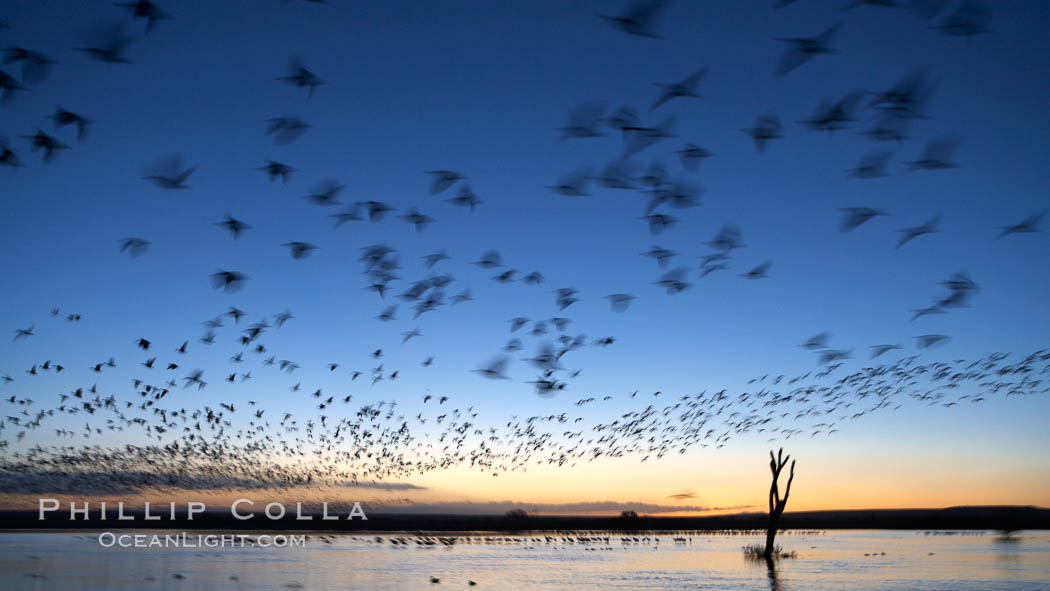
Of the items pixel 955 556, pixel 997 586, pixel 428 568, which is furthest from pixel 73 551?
pixel 955 556

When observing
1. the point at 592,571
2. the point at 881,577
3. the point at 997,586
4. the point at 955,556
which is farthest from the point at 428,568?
the point at 955,556

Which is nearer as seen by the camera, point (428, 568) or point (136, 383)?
point (136, 383)

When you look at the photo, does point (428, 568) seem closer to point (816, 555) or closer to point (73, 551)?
point (73, 551)

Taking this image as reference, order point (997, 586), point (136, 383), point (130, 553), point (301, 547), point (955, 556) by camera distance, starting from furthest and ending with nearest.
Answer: point (301, 547)
point (955, 556)
point (130, 553)
point (997, 586)
point (136, 383)

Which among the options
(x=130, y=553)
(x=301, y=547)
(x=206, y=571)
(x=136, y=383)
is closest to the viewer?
(x=136, y=383)

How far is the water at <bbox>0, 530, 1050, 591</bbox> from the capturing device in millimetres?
27500

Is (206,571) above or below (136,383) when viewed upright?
below

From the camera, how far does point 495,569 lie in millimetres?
34125

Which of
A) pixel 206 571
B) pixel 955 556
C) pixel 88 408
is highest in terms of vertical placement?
pixel 88 408

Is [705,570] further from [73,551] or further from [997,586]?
[73,551]

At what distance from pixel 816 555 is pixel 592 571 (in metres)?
19.1

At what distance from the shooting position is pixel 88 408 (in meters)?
23.4

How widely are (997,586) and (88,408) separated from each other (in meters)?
31.7

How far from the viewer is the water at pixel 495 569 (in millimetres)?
27500
